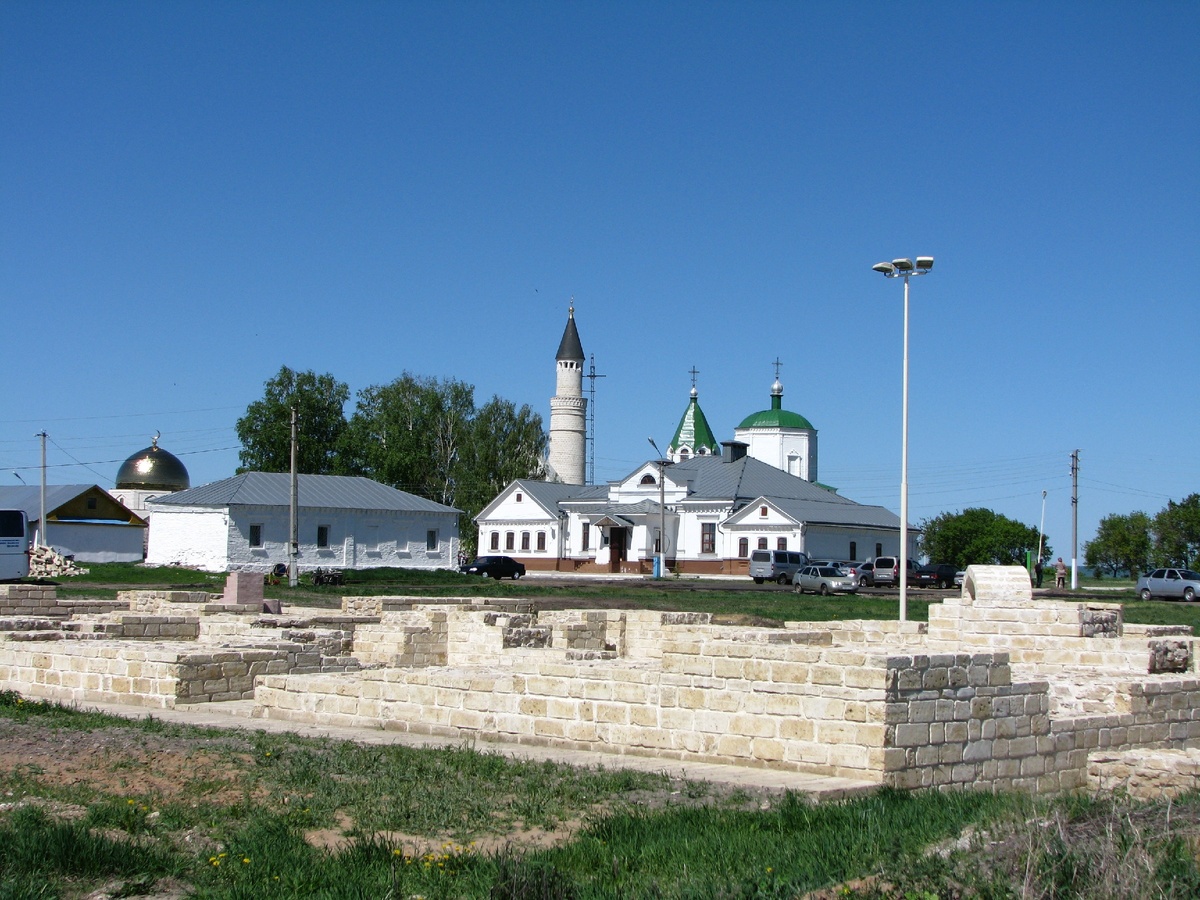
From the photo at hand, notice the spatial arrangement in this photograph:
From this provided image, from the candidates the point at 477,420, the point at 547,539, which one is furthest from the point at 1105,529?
the point at 477,420

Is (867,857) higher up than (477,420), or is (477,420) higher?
(477,420)

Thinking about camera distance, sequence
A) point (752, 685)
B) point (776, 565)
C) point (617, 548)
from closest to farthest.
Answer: point (752, 685), point (776, 565), point (617, 548)

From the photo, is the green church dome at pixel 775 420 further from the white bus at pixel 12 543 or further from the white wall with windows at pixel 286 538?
the white bus at pixel 12 543

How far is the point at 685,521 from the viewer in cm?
6956

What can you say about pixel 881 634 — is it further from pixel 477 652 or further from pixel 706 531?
pixel 706 531

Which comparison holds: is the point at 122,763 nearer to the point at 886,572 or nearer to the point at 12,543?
the point at 12,543

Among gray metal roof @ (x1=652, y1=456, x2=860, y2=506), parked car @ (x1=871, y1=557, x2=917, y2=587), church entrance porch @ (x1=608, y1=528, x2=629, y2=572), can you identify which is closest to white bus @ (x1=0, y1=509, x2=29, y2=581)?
parked car @ (x1=871, y1=557, x2=917, y2=587)

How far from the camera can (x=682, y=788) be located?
9078mm

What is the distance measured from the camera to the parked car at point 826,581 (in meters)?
49.1

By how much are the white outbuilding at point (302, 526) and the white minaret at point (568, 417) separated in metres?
26.0

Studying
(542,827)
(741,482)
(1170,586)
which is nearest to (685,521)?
(741,482)

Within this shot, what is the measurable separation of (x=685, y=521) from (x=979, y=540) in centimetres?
Result: 2125

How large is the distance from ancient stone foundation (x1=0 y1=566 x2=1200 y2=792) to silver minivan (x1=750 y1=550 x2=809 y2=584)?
128ft

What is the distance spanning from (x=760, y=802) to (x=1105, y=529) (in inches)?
3080
